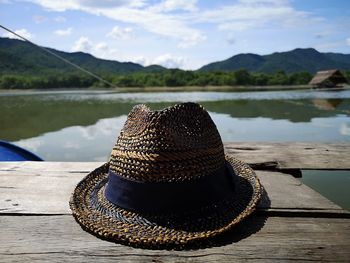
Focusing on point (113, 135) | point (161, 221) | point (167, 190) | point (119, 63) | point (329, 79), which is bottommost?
point (113, 135)

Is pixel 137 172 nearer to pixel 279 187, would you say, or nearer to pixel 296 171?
pixel 279 187

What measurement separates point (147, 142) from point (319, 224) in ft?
2.53

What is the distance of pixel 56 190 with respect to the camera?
184cm

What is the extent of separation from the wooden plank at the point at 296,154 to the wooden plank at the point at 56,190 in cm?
31

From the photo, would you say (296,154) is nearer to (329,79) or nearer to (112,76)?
(329,79)

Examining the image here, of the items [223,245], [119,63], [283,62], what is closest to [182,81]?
[223,245]

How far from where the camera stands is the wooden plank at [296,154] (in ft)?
7.85

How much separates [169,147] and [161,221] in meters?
0.29

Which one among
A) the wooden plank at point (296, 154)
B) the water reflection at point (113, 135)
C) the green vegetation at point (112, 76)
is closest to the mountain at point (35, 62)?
the green vegetation at point (112, 76)

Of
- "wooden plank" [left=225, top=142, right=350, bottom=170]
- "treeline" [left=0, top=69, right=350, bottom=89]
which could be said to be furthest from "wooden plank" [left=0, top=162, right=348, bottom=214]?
"treeline" [left=0, top=69, right=350, bottom=89]

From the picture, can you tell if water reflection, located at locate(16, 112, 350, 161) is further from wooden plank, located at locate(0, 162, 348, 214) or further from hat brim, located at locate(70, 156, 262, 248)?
hat brim, located at locate(70, 156, 262, 248)

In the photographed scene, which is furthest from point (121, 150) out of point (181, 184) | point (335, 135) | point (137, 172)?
point (335, 135)

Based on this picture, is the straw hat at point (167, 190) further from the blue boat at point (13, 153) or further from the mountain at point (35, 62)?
the mountain at point (35, 62)

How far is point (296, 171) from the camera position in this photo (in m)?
2.37
